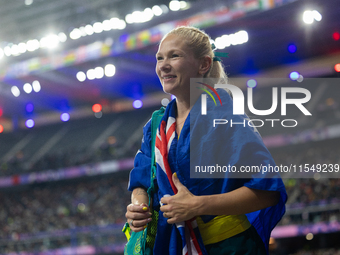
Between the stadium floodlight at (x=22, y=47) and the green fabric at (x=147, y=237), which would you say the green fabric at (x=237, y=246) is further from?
the stadium floodlight at (x=22, y=47)

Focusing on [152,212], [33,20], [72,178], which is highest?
[33,20]

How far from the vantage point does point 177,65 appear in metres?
1.06

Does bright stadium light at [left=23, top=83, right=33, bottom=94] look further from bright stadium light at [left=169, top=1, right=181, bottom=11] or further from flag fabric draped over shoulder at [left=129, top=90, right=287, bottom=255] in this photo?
flag fabric draped over shoulder at [left=129, top=90, right=287, bottom=255]

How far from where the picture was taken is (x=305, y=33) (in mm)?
8320

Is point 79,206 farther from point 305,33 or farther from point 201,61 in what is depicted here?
point 201,61

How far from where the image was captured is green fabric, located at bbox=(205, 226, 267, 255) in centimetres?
96

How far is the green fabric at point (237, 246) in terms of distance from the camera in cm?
96

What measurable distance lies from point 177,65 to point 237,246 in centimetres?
54

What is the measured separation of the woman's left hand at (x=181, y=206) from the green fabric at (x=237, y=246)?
14 centimetres

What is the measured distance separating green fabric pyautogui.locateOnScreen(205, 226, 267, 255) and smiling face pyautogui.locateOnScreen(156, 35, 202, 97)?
1.47 ft

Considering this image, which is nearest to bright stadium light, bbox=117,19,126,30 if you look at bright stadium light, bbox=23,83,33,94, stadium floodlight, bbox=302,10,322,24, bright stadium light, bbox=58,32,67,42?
bright stadium light, bbox=58,32,67,42

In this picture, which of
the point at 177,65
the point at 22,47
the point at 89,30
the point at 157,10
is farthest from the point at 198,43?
the point at 22,47

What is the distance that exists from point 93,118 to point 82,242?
8.38 meters

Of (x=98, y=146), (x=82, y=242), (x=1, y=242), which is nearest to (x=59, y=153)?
(x=98, y=146)
